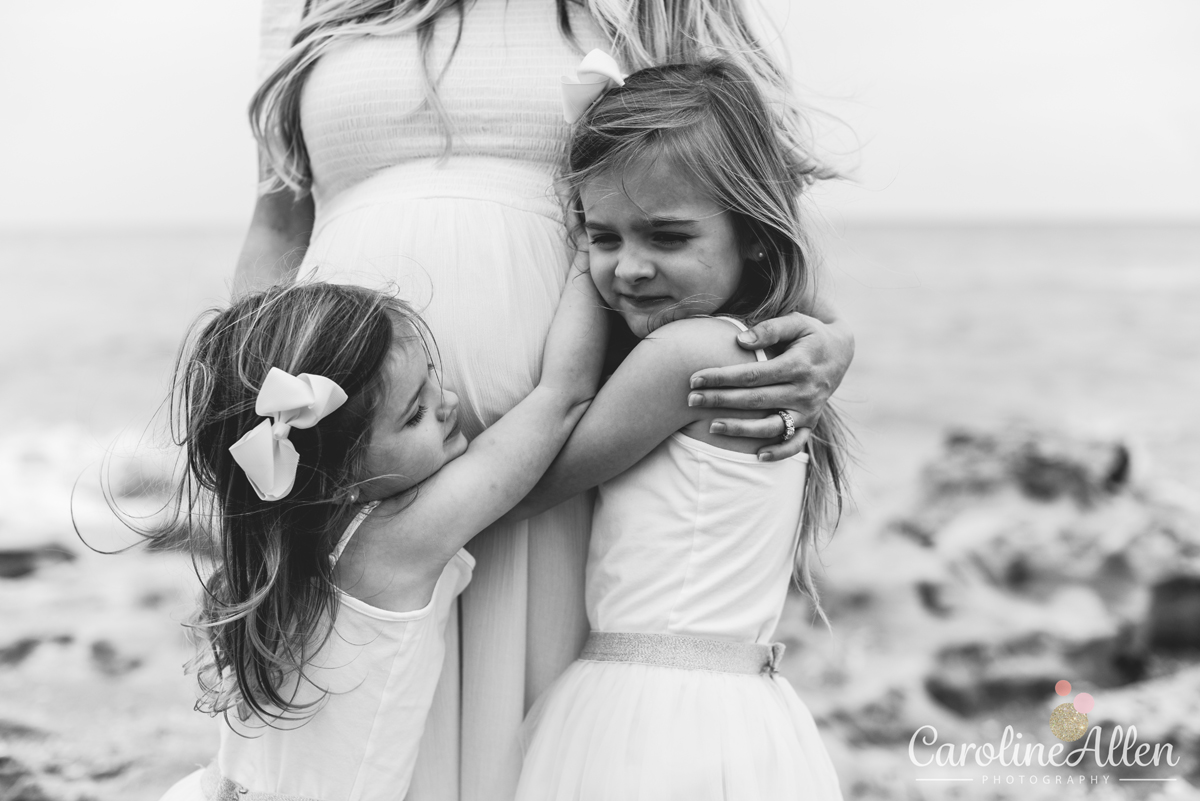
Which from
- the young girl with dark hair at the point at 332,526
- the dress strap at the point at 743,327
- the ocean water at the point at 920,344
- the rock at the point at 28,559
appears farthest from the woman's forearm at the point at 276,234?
the ocean water at the point at 920,344

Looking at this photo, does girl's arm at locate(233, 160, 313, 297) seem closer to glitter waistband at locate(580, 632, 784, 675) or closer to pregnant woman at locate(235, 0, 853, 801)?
pregnant woman at locate(235, 0, 853, 801)

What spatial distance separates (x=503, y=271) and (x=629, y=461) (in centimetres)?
36

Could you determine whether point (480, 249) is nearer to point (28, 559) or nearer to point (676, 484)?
point (676, 484)

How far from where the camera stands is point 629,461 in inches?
60.9

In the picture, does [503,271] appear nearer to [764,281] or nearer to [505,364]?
[505,364]

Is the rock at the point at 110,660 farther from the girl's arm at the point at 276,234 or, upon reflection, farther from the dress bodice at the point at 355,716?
the dress bodice at the point at 355,716

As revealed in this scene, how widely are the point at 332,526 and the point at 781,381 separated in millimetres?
671

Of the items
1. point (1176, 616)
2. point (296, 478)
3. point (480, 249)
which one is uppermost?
point (480, 249)

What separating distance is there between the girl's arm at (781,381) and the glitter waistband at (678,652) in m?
0.30

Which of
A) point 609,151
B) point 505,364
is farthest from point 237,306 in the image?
point 609,151

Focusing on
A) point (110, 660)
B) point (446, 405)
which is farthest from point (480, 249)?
point (110, 660)

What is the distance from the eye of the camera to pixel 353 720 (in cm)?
143

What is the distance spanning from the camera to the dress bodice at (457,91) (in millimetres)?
1669

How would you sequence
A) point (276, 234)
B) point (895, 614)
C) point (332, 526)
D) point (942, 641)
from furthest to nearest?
1. point (895, 614)
2. point (942, 641)
3. point (276, 234)
4. point (332, 526)
